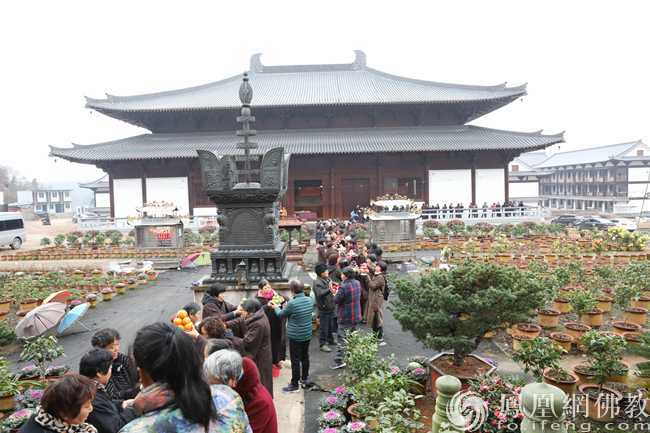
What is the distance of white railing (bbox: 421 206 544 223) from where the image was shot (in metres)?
26.2

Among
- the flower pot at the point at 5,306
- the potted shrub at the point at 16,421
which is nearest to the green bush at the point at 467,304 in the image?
the potted shrub at the point at 16,421

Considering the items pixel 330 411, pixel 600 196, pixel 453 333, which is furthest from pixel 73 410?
pixel 600 196

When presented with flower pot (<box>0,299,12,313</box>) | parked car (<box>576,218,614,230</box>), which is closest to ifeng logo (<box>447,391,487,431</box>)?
flower pot (<box>0,299,12,313</box>)

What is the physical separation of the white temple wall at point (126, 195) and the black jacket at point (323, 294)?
964 inches

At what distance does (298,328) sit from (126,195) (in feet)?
86.3

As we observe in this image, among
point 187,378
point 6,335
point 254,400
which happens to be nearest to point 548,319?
point 254,400

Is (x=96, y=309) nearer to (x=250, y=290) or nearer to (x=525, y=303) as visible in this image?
(x=250, y=290)

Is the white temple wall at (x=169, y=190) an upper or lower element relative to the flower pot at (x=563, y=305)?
upper

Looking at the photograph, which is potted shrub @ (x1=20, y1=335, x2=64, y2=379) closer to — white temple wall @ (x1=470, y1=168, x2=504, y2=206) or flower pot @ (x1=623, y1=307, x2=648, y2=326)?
flower pot @ (x1=623, y1=307, x2=648, y2=326)

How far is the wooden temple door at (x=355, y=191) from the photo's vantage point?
29.6 meters

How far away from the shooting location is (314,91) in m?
31.7

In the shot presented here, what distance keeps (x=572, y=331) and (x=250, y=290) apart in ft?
18.6

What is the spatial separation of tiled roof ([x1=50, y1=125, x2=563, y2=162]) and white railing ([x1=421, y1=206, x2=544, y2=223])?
12.1 feet

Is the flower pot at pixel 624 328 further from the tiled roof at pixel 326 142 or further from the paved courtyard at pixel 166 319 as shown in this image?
the tiled roof at pixel 326 142
